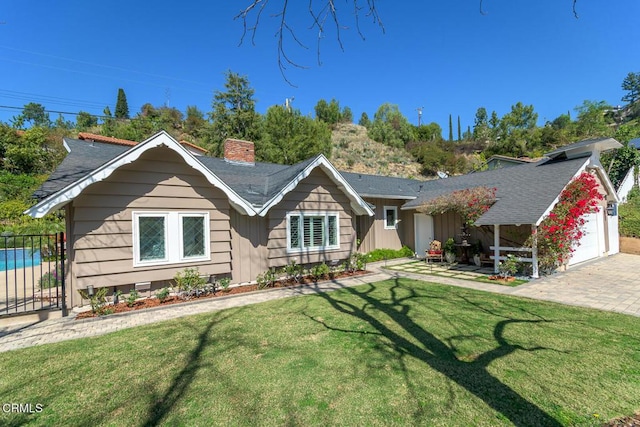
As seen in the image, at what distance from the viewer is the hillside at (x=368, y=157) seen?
4425 centimetres

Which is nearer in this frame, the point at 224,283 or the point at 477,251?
the point at 224,283

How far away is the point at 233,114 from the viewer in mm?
33562

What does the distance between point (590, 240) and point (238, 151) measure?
16496mm

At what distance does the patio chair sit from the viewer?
13727 mm

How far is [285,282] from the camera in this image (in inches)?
394

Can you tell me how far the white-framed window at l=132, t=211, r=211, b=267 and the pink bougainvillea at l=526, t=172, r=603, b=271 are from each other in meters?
10.8

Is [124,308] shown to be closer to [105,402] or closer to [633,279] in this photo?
[105,402]

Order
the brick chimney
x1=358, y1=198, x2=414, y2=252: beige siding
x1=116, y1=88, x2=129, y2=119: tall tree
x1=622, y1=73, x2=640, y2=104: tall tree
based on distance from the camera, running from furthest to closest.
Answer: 1. x1=622, y1=73, x2=640, y2=104: tall tree
2. x1=116, y1=88, x2=129, y2=119: tall tree
3. x1=358, y1=198, x2=414, y2=252: beige siding
4. the brick chimney

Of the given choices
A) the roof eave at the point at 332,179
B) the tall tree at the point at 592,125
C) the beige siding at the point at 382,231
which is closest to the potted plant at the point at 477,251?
the beige siding at the point at 382,231

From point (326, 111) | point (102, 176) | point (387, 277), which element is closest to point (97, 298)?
point (102, 176)

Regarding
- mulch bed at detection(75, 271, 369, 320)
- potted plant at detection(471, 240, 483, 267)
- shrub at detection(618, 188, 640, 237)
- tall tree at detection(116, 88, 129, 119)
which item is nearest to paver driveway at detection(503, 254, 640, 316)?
potted plant at detection(471, 240, 483, 267)

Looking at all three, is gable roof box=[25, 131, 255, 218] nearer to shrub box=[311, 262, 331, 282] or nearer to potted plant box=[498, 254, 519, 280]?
shrub box=[311, 262, 331, 282]

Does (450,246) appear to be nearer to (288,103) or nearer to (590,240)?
(590,240)

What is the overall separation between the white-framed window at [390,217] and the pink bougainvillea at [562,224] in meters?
6.81
